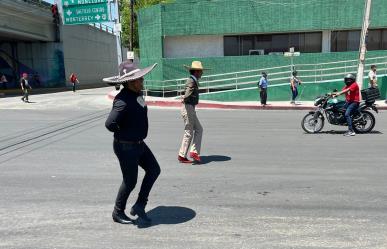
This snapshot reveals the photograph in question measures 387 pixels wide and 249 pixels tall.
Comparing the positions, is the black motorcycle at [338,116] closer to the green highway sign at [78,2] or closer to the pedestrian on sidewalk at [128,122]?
the pedestrian on sidewalk at [128,122]

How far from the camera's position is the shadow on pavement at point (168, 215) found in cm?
457

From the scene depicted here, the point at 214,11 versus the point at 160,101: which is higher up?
the point at 214,11

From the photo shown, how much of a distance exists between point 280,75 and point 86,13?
12.3 m

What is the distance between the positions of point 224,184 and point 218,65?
18637mm

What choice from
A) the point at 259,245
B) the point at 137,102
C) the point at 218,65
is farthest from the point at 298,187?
the point at 218,65

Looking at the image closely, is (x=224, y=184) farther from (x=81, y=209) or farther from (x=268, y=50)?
(x=268, y=50)

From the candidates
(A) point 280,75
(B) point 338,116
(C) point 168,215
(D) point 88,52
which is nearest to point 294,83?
(A) point 280,75

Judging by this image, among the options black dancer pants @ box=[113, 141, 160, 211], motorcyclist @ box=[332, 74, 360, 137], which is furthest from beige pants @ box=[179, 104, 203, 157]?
motorcyclist @ box=[332, 74, 360, 137]

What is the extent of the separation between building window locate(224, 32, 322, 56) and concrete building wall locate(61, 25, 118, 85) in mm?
21449

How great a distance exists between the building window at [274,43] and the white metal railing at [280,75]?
2.27 metres

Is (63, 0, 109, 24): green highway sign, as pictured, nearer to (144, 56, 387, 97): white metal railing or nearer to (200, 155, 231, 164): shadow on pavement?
(144, 56, 387, 97): white metal railing

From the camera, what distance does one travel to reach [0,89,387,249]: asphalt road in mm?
4133

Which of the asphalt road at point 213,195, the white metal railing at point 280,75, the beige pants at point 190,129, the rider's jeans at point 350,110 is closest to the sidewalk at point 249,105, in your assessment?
the white metal railing at point 280,75

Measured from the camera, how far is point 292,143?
9.56 metres
